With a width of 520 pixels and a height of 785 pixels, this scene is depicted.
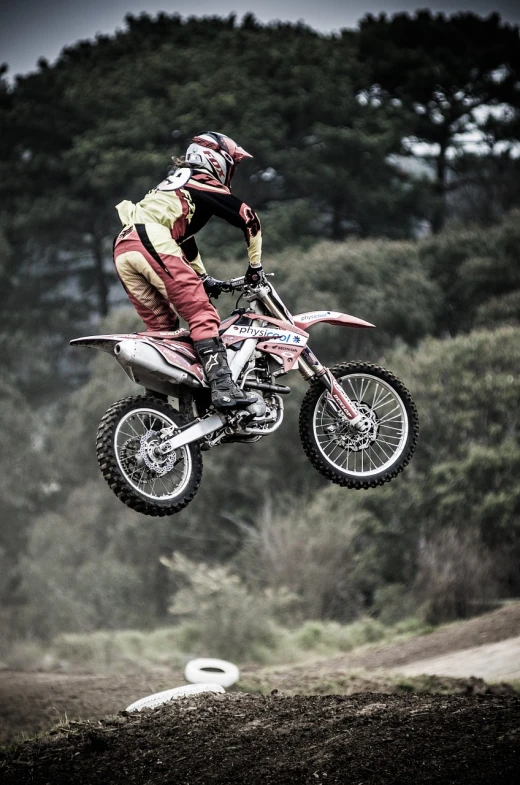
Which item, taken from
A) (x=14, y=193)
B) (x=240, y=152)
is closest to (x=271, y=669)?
(x=240, y=152)

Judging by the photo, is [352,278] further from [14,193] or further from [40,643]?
[14,193]

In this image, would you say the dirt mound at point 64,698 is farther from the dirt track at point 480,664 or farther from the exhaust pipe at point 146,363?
the exhaust pipe at point 146,363

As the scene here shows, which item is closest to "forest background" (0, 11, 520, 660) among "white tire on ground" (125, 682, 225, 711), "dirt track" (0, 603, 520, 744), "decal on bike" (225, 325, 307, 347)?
"dirt track" (0, 603, 520, 744)

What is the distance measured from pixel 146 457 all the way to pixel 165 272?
1515 mm

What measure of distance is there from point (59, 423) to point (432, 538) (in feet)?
67.7

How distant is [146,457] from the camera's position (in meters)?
8.38

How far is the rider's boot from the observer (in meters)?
8.68

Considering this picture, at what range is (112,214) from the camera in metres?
47.5

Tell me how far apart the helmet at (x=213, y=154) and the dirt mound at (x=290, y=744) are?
15.7ft

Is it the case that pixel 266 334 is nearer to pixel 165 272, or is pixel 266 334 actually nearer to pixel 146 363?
pixel 165 272

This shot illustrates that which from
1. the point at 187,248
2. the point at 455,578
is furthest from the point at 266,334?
the point at 455,578

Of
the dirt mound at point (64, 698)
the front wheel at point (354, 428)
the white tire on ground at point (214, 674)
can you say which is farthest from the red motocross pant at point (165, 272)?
the white tire on ground at point (214, 674)

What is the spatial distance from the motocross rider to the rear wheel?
46 cm

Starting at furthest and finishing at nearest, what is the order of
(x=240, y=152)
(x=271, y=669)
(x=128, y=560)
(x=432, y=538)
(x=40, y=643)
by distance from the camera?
1. (x=128, y=560)
2. (x=40, y=643)
3. (x=432, y=538)
4. (x=271, y=669)
5. (x=240, y=152)
